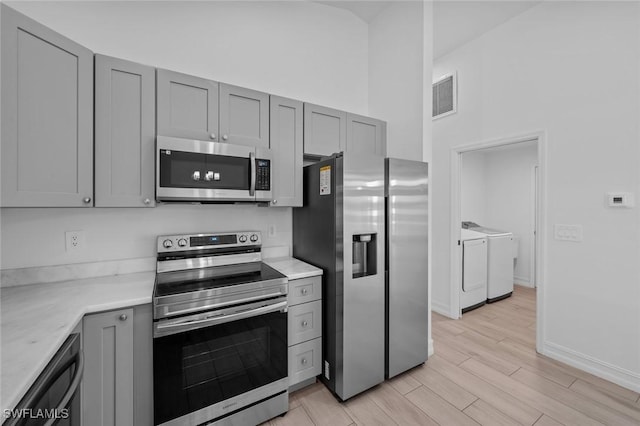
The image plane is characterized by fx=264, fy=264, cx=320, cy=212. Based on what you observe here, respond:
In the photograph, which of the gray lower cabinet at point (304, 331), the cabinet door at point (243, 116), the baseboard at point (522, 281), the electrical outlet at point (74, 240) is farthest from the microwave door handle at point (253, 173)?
the baseboard at point (522, 281)

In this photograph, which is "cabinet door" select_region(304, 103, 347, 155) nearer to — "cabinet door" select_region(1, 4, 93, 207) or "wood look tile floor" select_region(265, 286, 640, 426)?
"cabinet door" select_region(1, 4, 93, 207)

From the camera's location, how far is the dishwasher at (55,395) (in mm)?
759

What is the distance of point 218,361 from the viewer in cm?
155

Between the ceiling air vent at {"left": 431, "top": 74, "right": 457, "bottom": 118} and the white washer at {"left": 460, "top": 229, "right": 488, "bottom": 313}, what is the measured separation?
5.46 feet

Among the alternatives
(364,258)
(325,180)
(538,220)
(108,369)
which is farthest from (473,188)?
(108,369)

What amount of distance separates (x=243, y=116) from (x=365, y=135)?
4.07ft

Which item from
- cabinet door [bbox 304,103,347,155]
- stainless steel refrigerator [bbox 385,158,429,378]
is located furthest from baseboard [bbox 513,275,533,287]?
cabinet door [bbox 304,103,347,155]

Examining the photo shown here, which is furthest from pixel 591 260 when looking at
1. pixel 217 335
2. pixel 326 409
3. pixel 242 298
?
pixel 217 335

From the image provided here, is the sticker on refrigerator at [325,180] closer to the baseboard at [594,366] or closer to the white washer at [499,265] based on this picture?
the baseboard at [594,366]

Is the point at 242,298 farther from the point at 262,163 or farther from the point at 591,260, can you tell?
the point at 591,260

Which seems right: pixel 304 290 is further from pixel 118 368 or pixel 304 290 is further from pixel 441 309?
pixel 441 309

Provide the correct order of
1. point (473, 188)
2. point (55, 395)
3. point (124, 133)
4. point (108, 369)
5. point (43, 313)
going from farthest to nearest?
point (473, 188)
point (124, 133)
point (108, 369)
point (43, 313)
point (55, 395)

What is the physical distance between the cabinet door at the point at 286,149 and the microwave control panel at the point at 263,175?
96mm

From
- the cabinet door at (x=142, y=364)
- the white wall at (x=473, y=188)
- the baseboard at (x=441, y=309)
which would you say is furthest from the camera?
the white wall at (x=473, y=188)
